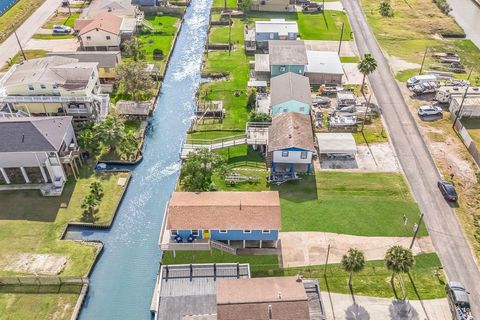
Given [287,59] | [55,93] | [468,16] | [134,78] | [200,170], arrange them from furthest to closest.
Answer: [468,16], [287,59], [134,78], [55,93], [200,170]

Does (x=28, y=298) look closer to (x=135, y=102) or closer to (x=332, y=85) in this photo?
(x=135, y=102)

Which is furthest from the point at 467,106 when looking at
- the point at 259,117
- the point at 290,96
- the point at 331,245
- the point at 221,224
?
the point at 221,224

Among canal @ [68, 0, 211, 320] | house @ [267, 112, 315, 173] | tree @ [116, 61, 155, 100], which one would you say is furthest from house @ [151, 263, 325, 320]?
tree @ [116, 61, 155, 100]

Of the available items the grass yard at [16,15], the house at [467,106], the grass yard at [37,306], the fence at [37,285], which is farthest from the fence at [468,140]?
the grass yard at [16,15]

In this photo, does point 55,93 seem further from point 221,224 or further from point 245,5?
point 245,5

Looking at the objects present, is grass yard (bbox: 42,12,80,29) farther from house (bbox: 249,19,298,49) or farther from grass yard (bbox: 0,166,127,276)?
grass yard (bbox: 0,166,127,276)

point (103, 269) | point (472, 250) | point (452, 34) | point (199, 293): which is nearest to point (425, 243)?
point (472, 250)

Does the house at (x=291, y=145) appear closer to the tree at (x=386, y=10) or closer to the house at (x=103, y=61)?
the house at (x=103, y=61)

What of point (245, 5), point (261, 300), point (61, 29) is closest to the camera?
point (261, 300)
